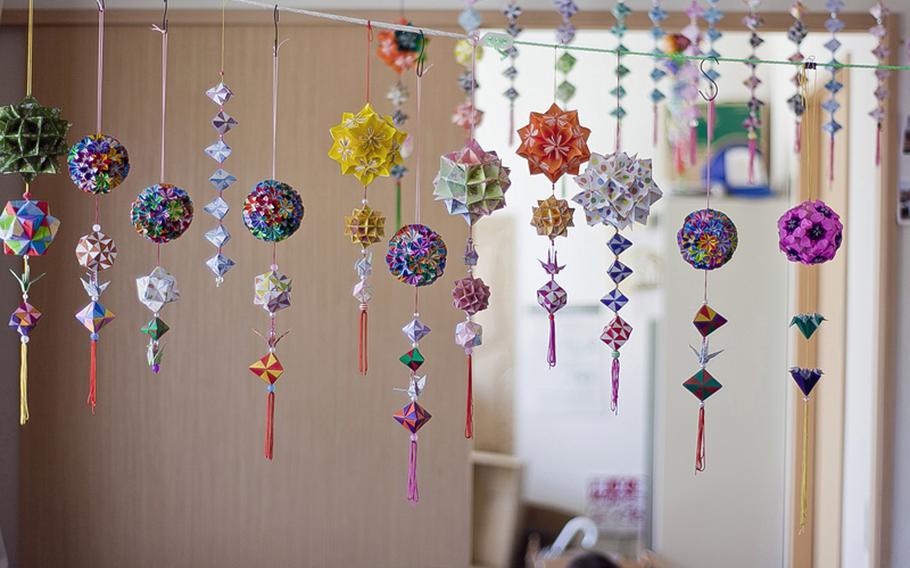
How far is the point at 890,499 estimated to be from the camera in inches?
94.0

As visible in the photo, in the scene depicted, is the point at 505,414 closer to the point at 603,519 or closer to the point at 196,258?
the point at 603,519

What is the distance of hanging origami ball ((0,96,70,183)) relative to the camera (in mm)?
1537

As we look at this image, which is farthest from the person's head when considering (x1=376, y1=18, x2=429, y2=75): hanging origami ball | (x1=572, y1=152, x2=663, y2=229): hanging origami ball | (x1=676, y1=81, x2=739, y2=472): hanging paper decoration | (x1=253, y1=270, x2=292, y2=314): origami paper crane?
(x1=376, y1=18, x2=429, y2=75): hanging origami ball

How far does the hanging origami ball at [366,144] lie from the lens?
1.70 m

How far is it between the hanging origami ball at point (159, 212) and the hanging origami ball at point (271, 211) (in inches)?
4.5

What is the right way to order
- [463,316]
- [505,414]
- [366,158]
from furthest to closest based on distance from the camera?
1. [505,414]
2. [463,316]
3. [366,158]

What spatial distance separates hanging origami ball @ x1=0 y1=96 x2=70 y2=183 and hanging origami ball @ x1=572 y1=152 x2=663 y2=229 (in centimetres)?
92

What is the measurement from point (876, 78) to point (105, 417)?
7.15ft

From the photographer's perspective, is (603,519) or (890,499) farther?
(603,519)

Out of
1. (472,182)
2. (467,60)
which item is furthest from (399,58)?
(472,182)

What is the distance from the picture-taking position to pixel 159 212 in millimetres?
1620

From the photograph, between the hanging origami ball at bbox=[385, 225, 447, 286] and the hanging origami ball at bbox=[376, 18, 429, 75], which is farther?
the hanging origami ball at bbox=[376, 18, 429, 75]

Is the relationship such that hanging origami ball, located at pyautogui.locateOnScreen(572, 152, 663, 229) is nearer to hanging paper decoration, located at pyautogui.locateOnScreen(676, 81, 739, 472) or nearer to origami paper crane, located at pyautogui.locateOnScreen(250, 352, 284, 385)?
hanging paper decoration, located at pyautogui.locateOnScreen(676, 81, 739, 472)

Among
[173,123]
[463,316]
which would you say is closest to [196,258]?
[173,123]
